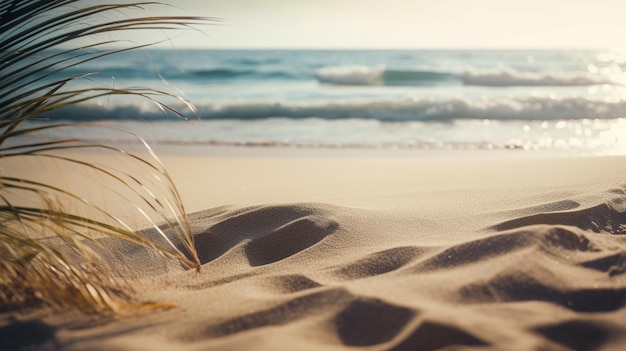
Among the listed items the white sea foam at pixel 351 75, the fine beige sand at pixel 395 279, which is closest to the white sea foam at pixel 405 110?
the white sea foam at pixel 351 75

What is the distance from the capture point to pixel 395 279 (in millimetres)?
1932

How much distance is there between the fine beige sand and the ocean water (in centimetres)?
68

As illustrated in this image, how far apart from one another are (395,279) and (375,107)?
10.6 m

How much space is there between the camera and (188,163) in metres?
6.09

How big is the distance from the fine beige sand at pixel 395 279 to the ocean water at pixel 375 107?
2.24 feet

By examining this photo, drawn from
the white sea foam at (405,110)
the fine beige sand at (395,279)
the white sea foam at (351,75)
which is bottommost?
the fine beige sand at (395,279)

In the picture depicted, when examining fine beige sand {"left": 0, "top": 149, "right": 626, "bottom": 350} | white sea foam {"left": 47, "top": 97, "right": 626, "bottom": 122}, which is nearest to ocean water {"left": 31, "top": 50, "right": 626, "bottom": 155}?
white sea foam {"left": 47, "top": 97, "right": 626, "bottom": 122}

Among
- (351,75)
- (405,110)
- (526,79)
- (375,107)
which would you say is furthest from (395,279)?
(351,75)

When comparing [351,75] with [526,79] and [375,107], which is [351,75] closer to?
[526,79]

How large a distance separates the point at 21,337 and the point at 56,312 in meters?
0.14

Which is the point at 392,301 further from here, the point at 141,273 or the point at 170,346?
the point at 141,273

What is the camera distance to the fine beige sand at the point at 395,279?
5.09 ft

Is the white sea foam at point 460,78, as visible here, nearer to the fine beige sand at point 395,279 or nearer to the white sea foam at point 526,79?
the white sea foam at point 526,79

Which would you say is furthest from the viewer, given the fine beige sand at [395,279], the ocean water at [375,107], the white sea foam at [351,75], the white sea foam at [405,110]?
the white sea foam at [351,75]
